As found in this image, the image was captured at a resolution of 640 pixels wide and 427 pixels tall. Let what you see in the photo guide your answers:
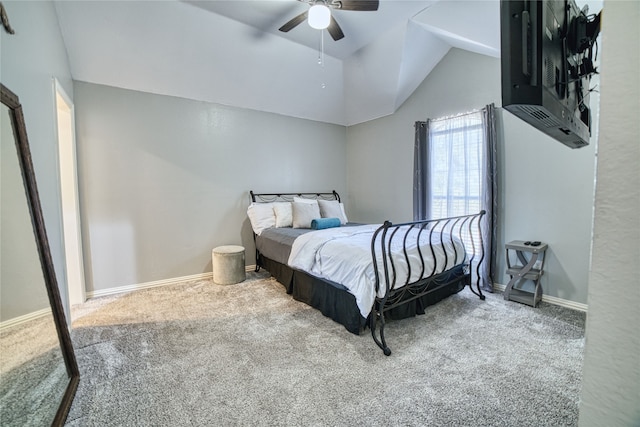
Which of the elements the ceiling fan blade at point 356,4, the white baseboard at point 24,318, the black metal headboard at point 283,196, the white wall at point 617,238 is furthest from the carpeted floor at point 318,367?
the ceiling fan blade at point 356,4

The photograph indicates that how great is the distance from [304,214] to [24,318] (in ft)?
9.17

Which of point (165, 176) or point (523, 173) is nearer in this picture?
point (523, 173)

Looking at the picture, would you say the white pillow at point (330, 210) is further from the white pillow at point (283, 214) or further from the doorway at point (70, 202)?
the doorway at point (70, 202)

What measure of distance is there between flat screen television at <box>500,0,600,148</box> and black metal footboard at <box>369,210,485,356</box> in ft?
3.87

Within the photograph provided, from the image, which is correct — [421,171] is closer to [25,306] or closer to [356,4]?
[356,4]

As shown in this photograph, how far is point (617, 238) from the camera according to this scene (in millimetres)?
499

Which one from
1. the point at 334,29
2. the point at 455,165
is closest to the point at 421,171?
the point at 455,165

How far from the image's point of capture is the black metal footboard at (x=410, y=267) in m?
2.14

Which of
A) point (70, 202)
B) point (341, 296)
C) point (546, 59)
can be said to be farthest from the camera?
point (70, 202)

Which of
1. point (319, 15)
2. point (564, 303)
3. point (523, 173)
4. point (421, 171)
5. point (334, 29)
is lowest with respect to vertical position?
point (564, 303)

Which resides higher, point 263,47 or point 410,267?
point 263,47

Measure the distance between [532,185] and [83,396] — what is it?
4.12 m

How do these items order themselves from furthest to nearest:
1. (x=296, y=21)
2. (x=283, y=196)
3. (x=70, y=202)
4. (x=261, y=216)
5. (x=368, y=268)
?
(x=283, y=196), (x=261, y=216), (x=70, y=202), (x=296, y=21), (x=368, y=268)

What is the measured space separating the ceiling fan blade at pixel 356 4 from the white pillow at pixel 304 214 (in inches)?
90.1
